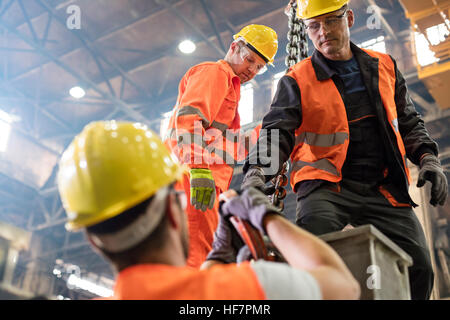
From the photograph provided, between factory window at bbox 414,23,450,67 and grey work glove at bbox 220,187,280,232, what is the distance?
926 centimetres

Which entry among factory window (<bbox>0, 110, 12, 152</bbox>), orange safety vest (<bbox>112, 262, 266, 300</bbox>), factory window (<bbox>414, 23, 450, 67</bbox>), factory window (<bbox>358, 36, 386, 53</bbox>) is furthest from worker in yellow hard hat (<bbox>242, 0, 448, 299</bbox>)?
factory window (<bbox>0, 110, 12, 152</bbox>)

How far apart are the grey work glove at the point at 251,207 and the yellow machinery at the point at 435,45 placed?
8.95 meters

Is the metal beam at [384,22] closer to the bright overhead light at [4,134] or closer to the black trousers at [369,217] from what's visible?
the black trousers at [369,217]

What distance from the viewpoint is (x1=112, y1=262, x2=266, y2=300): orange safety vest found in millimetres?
1311

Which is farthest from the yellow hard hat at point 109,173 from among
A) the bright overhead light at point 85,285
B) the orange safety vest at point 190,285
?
the bright overhead light at point 85,285

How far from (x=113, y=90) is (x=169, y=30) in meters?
2.42

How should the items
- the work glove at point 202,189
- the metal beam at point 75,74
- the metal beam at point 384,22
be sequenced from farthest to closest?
the metal beam at point 75,74 → the metal beam at point 384,22 → the work glove at point 202,189

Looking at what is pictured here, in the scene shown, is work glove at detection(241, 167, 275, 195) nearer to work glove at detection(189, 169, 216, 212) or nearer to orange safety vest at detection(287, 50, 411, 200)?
orange safety vest at detection(287, 50, 411, 200)

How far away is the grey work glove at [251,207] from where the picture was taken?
1632 millimetres

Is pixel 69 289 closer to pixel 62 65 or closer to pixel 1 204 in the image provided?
pixel 1 204

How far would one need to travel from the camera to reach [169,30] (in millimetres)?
12547

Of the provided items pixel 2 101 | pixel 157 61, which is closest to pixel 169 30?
pixel 157 61

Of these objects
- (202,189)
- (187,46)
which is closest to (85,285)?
(187,46)

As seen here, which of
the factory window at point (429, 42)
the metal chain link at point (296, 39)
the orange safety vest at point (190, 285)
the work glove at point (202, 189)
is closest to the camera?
the orange safety vest at point (190, 285)
